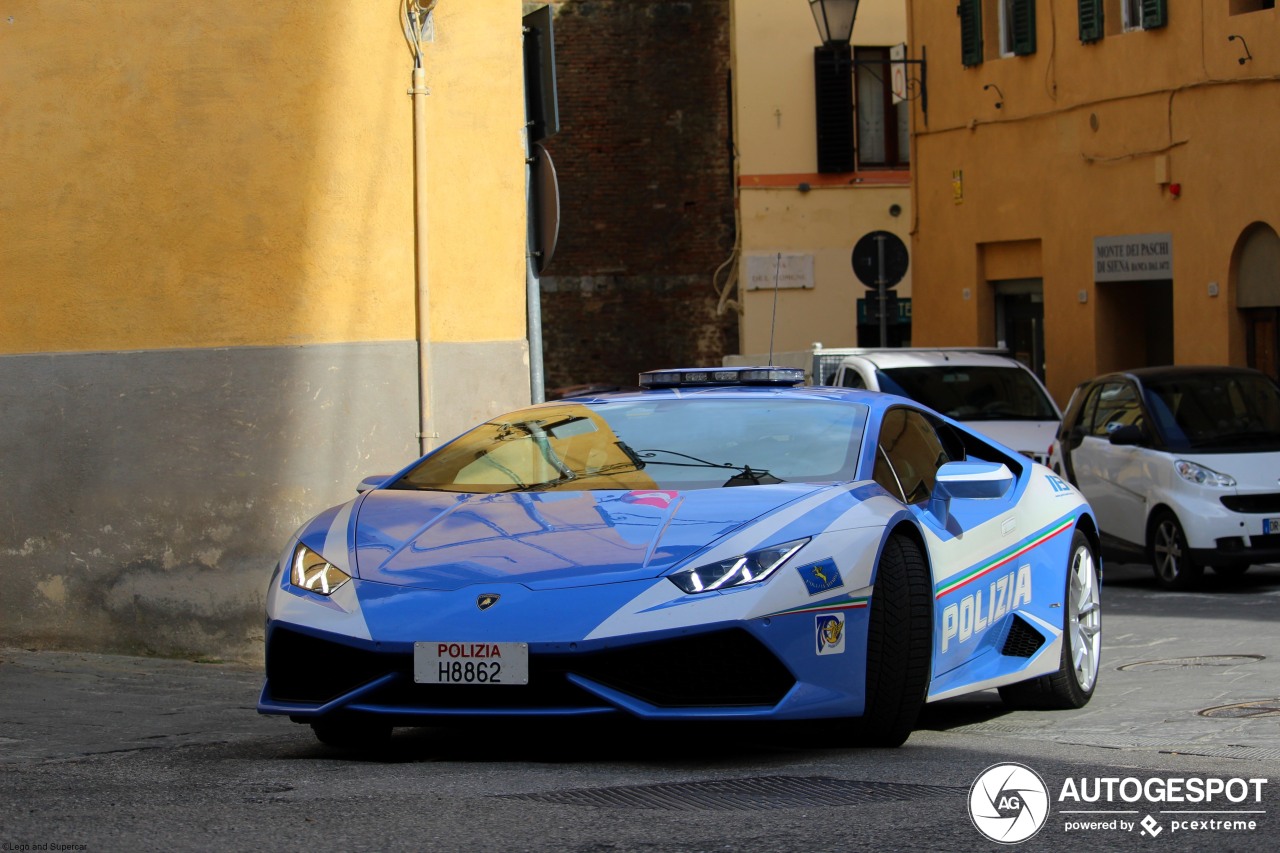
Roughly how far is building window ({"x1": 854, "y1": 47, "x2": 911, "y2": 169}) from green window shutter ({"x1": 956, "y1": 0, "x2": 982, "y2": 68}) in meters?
8.61

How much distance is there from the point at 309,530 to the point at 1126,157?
18.6 m

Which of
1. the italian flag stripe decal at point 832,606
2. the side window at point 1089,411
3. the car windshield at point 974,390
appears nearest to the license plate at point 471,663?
the italian flag stripe decal at point 832,606

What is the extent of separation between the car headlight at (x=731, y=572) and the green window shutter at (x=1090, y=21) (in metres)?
19.4

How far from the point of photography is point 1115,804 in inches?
221

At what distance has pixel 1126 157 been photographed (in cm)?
2403

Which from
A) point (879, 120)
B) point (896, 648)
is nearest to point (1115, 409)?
point (896, 648)

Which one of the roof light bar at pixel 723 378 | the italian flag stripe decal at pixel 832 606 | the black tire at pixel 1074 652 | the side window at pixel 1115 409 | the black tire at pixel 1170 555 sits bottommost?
the black tire at pixel 1170 555

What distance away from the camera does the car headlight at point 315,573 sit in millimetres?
6707

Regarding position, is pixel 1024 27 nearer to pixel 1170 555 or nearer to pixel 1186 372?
pixel 1186 372

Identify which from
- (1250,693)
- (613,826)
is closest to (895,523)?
(613,826)

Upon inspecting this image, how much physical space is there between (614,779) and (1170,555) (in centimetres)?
1009

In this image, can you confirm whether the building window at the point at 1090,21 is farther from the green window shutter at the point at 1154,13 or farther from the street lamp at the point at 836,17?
the street lamp at the point at 836,17

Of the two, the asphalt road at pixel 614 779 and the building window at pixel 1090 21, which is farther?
the building window at pixel 1090 21

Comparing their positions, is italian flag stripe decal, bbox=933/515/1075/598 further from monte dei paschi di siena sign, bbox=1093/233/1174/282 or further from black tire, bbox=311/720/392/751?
monte dei paschi di siena sign, bbox=1093/233/1174/282
